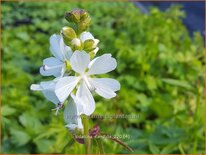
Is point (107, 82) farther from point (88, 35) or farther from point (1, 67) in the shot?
point (1, 67)

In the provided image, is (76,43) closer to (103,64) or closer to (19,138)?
(103,64)

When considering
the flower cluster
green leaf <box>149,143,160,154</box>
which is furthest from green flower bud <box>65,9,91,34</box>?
green leaf <box>149,143,160,154</box>

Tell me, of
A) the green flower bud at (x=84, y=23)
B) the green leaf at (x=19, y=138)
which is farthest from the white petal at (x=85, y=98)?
the green leaf at (x=19, y=138)

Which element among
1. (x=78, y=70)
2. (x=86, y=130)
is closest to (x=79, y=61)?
(x=78, y=70)

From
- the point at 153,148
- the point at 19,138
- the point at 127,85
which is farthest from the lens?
the point at 127,85

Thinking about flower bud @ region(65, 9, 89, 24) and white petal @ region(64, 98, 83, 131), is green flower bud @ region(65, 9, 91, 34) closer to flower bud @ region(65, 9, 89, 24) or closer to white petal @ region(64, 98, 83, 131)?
flower bud @ region(65, 9, 89, 24)

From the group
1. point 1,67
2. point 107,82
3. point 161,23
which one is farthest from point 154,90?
point 107,82

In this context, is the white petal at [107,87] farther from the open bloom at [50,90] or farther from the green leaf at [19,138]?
the green leaf at [19,138]
